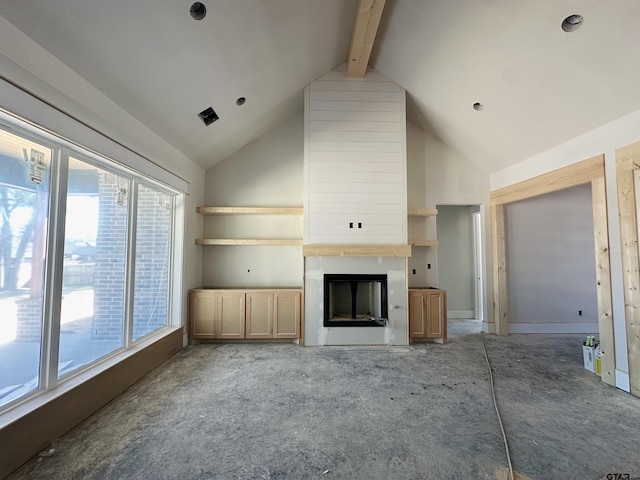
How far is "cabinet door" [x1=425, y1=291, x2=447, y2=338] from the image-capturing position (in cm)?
439

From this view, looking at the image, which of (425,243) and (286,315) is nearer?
(286,315)

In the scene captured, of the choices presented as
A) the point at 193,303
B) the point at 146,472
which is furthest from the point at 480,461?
the point at 193,303

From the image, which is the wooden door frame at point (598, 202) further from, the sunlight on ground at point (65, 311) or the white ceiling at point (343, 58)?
the sunlight on ground at point (65, 311)

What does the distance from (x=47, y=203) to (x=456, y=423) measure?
369cm

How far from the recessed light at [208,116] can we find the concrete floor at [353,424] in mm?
3124

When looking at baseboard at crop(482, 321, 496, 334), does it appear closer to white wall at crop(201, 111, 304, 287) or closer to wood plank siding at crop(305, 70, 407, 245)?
wood plank siding at crop(305, 70, 407, 245)

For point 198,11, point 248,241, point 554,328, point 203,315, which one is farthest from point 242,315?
point 554,328

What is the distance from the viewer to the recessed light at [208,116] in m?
3.52

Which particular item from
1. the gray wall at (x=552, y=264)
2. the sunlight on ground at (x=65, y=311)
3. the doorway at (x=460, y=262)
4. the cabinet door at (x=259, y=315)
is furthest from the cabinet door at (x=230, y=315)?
the gray wall at (x=552, y=264)

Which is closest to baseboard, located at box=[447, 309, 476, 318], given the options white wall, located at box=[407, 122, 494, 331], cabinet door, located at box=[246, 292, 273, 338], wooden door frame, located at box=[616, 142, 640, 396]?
white wall, located at box=[407, 122, 494, 331]

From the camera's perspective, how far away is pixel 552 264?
5.00 m

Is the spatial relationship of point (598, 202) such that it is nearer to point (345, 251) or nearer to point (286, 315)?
point (345, 251)

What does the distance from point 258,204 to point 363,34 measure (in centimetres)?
293

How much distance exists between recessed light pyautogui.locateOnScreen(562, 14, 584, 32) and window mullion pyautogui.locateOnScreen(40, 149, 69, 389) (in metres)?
4.33
